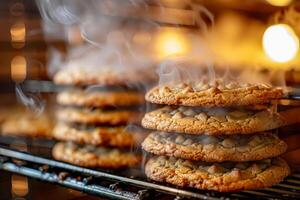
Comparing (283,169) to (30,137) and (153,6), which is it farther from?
(153,6)

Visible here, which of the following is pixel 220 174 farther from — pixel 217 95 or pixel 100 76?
pixel 100 76

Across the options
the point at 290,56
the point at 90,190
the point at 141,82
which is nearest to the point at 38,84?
the point at 141,82

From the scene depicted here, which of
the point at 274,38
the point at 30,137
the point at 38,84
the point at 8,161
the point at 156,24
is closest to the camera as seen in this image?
the point at 8,161

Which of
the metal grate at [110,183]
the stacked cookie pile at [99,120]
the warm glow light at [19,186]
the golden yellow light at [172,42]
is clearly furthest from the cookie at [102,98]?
the golden yellow light at [172,42]

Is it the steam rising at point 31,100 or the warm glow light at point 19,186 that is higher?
the steam rising at point 31,100

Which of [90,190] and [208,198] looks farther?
[90,190]

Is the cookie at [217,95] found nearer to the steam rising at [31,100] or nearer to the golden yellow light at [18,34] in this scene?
the steam rising at [31,100]

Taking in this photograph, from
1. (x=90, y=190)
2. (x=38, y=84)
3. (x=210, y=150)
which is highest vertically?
(x=38, y=84)
